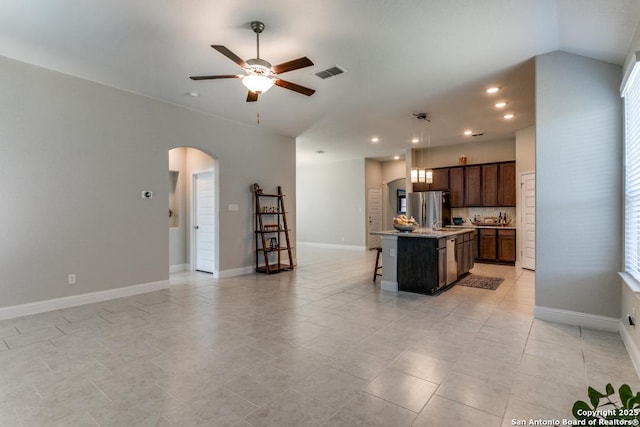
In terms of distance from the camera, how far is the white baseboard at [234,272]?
6152 millimetres

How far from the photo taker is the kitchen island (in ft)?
16.0

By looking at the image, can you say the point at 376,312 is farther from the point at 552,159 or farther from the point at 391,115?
the point at 391,115

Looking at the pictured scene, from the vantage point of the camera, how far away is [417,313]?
402 centimetres

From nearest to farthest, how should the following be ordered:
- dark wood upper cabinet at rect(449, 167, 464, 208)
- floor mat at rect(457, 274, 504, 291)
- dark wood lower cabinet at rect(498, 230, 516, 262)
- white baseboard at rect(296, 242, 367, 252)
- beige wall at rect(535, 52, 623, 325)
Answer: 1. beige wall at rect(535, 52, 623, 325)
2. floor mat at rect(457, 274, 504, 291)
3. dark wood lower cabinet at rect(498, 230, 516, 262)
4. dark wood upper cabinet at rect(449, 167, 464, 208)
5. white baseboard at rect(296, 242, 367, 252)

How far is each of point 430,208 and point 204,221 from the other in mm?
5469

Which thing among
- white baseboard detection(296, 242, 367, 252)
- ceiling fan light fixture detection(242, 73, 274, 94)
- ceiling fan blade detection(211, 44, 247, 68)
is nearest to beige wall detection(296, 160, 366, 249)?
white baseboard detection(296, 242, 367, 252)

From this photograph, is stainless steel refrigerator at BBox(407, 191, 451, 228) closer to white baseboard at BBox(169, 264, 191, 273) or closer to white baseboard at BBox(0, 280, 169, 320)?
white baseboard at BBox(169, 264, 191, 273)

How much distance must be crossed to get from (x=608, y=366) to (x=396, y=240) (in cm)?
288

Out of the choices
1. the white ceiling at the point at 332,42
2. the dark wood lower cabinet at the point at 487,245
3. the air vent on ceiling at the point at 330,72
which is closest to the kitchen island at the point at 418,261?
the white ceiling at the point at 332,42

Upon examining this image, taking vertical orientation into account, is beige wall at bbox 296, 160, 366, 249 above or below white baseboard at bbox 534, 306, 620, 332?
above

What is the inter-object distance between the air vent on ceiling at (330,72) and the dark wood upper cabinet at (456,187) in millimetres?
5499

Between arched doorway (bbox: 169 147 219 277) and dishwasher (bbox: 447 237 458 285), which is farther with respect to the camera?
arched doorway (bbox: 169 147 219 277)

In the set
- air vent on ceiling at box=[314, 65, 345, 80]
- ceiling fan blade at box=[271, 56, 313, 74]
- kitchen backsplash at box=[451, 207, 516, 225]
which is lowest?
kitchen backsplash at box=[451, 207, 516, 225]

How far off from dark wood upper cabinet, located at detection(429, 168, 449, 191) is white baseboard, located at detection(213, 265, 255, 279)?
209 inches
